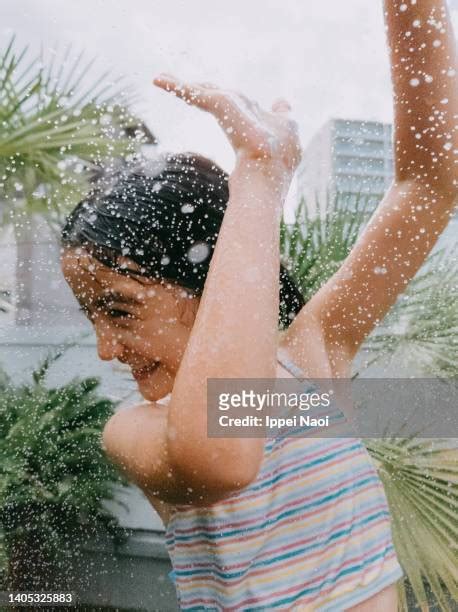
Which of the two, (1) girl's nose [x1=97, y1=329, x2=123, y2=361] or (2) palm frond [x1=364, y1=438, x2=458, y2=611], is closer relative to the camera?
(1) girl's nose [x1=97, y1=329, x2=123, y2=361]

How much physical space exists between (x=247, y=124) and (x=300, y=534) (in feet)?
1.00

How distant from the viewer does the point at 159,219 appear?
1.77ft

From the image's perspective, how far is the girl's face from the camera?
492 millimetres

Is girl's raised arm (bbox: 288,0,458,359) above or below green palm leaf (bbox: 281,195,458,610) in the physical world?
above

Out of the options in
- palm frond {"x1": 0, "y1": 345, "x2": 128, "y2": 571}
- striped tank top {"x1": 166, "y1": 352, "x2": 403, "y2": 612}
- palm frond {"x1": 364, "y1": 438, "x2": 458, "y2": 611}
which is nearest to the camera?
striped tank top {"x1": 166, "y1": 352, "x2": 403, "y2": 612}

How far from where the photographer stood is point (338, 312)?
0.59 metres

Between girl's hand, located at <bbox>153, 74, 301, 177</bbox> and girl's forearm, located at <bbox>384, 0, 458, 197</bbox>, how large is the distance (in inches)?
6.0

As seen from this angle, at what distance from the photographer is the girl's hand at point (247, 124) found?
355 millimetres

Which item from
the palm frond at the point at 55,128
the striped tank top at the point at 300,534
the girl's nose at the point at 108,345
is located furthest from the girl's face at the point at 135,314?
the palm frond at the point at 55,128

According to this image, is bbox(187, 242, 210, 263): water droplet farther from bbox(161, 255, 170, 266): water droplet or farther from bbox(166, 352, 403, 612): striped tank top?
bbox(166, 352, 403, 612): striped tank top

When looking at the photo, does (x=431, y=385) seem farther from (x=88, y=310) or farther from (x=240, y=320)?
→ (x=240, y=320)

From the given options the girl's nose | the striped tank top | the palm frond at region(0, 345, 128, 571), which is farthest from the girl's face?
the palm frond at region(0, 345, 128, 571)

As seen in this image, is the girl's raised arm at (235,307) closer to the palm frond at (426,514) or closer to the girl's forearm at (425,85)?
the girl's forearm at (425,85)

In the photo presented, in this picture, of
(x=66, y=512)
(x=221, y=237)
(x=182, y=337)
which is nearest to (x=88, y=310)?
(x=182, y=337)
